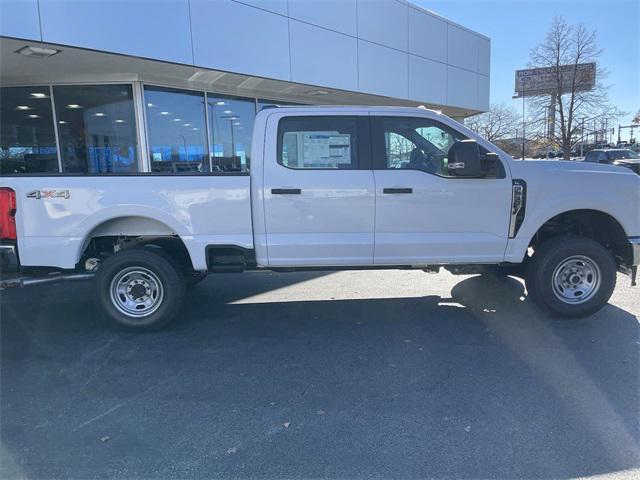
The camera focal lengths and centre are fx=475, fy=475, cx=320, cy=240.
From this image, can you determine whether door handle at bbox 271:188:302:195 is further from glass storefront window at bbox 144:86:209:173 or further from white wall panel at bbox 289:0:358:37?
white wall panel at bbox 289:0:358:37

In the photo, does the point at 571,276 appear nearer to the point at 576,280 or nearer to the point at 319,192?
the point at 576,280

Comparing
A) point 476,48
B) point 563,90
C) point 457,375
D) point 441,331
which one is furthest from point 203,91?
point 563,90

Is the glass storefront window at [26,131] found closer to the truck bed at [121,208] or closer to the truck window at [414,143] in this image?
the truck bed at [121,208]

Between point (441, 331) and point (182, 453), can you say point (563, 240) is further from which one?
point (182, 453)

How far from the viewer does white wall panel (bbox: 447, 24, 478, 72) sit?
1694 centimetres

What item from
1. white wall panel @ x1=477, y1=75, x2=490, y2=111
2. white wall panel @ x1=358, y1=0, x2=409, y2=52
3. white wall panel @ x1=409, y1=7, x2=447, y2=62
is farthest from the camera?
white wall panel @ x1=477, y1=75, x2=490, y2=111

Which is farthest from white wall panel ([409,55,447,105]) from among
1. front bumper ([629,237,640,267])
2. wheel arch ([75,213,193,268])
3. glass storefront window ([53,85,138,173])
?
wheel arch ([75,213,193,268])

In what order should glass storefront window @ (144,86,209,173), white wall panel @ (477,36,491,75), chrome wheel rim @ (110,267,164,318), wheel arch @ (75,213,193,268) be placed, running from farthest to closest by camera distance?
white wall panel @ (477,36,491,75)
glass storefront window @ (144,86,209,173)
chrome wheel rim @ (110,267,164,318)
wheel arch @ (75,213,193,268)

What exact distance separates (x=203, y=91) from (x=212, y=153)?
157cm

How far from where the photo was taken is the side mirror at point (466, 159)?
4562 millimetres

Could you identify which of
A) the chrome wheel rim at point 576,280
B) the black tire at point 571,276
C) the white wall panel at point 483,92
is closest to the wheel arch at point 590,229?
the black tire at point 571,276

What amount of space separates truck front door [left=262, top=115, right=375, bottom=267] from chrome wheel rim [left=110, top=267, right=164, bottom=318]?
126 cm

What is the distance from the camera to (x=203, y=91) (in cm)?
1205

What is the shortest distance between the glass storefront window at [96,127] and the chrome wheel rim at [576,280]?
9.58 meters
